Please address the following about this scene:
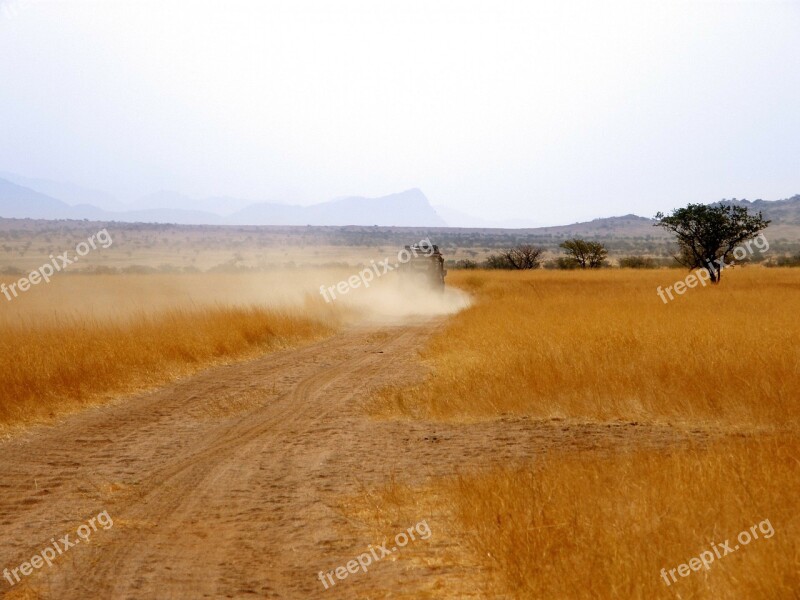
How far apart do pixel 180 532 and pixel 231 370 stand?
314 inches

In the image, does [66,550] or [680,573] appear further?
[66,550]

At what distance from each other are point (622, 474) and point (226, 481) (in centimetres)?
363

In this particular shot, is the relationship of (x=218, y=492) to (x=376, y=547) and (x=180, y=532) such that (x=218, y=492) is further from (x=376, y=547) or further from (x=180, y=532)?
(x=376, y=547)

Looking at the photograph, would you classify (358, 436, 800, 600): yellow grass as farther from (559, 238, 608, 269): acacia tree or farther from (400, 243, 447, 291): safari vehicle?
Answer: (559, 238, 608, 269): acacia tree

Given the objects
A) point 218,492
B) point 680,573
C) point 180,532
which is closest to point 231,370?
point 218,492

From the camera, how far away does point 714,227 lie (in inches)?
1314

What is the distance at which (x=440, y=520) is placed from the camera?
18.2ft

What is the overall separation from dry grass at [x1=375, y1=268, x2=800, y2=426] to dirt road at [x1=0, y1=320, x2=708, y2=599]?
2.62 ft

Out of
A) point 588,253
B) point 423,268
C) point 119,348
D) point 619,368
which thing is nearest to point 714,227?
point 423,268

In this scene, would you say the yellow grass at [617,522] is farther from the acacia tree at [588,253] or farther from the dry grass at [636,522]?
the acacia tree at [588,253]

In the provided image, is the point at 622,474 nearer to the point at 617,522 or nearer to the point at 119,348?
the point at 617,522

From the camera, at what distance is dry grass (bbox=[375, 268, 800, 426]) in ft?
29.2

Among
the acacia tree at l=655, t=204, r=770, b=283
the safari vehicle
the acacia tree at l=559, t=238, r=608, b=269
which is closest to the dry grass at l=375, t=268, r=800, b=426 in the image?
the safari vehicle

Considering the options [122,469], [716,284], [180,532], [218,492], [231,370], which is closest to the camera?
[180,532]
